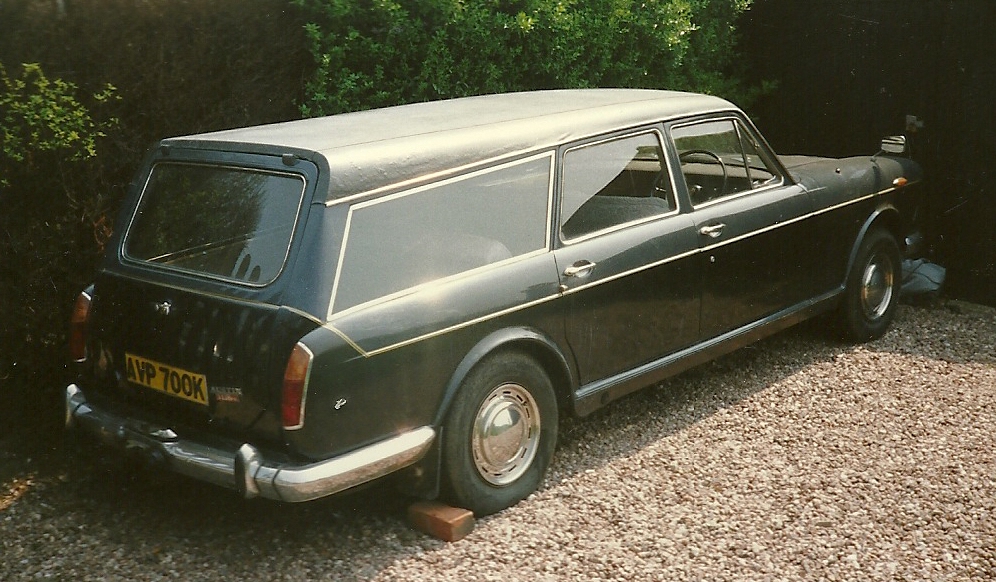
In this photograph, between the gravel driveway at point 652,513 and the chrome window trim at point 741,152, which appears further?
the chrome window trim at point 741,152

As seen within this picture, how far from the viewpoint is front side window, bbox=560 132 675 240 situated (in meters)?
4.70

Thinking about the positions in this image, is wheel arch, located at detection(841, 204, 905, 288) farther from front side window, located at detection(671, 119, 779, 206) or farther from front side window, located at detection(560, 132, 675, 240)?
front side window, located at detection(560, 132, 675, 240)

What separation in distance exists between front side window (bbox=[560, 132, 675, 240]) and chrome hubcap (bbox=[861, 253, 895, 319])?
2.12m

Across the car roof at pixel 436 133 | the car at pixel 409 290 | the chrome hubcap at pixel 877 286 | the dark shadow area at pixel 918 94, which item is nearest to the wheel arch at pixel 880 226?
the chrome hubcap at pixel 877 286

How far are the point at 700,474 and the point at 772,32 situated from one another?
5441 mm

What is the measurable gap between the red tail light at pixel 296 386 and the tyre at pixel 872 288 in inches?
158

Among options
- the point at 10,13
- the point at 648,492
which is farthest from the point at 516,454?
the point at 10,13

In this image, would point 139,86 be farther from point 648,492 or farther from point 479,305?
point 648,492

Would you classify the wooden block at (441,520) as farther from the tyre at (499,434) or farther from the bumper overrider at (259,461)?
the bumper overrider at (259,461)

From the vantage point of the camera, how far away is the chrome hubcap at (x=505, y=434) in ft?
14.2

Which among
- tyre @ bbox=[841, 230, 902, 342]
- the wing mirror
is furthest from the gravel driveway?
the wing mirror

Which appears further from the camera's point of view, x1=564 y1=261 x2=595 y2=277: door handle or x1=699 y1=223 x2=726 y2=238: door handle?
x1=699 y1=223 x2=726 y2=238: door handle

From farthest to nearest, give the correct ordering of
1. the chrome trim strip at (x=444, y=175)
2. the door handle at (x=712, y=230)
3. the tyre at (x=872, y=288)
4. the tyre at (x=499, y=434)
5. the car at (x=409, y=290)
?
1. the tyre at (x=872, y=288)
2. the door handle at (x=712, y=230)
3. the tyre at (x=499, y=434)
4. the chrome trim strip at (x=444, y=175)
5. the car at (x=409, y=290)

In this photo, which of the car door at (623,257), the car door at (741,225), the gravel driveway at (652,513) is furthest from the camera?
the car door at (741,225)
